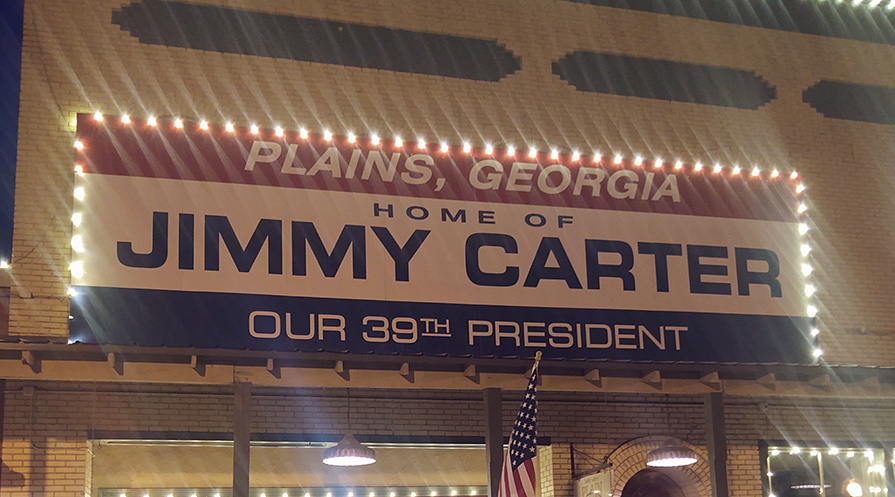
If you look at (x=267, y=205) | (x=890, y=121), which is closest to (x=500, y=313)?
(x=267, y=205)

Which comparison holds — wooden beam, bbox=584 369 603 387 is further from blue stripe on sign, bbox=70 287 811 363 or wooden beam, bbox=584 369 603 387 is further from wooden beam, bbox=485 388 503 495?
blue stripe on sign, bbox=70 287 811 363

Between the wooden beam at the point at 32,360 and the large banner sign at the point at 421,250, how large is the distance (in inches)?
55.1

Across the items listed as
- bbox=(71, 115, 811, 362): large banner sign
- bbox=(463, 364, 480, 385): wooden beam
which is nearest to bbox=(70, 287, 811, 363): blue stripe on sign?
bbox=(71, 115, 811, 362): large banner sign

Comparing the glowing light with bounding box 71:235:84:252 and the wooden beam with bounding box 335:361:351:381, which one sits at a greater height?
the glowing light with bounding box 71:235:84:252

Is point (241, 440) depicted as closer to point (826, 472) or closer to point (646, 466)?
point (646, 466)

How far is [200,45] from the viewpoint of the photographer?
47.4ft

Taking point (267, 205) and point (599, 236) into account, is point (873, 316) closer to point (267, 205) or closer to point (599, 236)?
point (599, 236)

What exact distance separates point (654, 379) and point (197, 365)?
16.4 ft

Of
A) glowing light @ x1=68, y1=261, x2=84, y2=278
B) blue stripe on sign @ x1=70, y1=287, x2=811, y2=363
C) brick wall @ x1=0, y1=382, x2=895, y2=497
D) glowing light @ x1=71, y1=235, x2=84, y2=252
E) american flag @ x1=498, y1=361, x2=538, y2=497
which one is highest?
glowing light @ x1=71, y1=235, x2=84, y2=252

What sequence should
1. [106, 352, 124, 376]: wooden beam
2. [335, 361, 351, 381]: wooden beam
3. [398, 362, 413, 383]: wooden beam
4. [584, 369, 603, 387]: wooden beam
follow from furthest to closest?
[584, 369, 603, 387]: wooden beam < [398, 362, 413, 383]: wooden beam < [335, 361, 351, 381]: wooden beam < [106, 352, 124, 376]: wooden beam

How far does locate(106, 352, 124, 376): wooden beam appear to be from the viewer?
36.7ft

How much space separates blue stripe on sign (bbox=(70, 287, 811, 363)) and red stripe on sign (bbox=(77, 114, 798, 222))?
4.83ft

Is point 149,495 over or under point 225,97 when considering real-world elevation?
under

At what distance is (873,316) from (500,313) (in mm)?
5853
